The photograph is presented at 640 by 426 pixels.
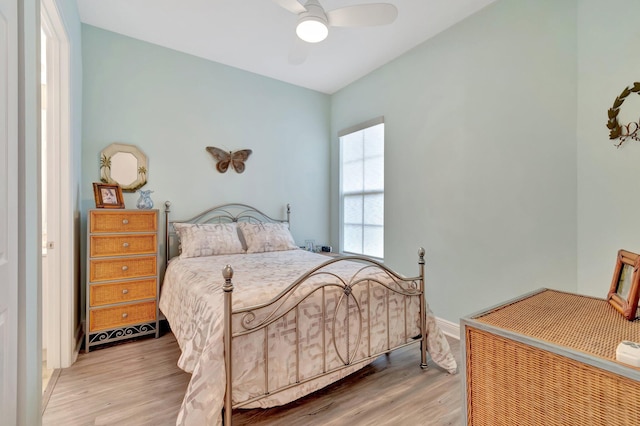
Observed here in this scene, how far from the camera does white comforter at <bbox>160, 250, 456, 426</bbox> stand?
1.41 m

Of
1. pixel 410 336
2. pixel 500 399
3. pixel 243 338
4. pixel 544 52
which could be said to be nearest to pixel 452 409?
pixel 410 336

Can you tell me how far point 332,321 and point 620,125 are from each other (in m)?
2.14

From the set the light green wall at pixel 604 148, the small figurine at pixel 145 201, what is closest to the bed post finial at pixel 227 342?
the small figurine at pixel 145 201

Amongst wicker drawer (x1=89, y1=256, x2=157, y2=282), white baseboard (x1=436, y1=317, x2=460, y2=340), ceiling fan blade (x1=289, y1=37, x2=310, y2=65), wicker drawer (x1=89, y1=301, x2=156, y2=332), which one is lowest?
white baseboard (x1=436, y1=317, x2=460, y2=340)

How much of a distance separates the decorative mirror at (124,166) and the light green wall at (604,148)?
375 centimetres

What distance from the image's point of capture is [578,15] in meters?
2.03

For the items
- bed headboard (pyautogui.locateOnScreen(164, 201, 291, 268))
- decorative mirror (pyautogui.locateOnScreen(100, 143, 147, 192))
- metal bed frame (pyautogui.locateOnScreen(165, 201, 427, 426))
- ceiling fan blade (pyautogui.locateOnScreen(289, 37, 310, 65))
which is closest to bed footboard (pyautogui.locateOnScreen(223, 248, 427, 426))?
metal bed frame (pyautogui.locateOnScreen(165, 201, 427, 426))

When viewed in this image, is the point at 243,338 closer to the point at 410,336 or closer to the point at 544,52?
the point at 410,336

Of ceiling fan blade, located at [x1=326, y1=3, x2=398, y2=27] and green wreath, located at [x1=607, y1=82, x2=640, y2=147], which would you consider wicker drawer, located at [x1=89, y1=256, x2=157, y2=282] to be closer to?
ceiling fan blade, located at [x1=326, y1=3, x2=398, y2=27]

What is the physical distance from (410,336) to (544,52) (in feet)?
7.61

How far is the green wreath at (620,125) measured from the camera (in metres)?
1.77

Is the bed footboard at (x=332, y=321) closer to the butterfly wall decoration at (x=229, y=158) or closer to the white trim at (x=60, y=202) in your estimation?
the white trim at (x=60, y=202)

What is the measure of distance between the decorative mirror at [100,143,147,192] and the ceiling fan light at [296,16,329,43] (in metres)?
2.09

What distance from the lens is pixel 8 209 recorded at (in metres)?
1.06
